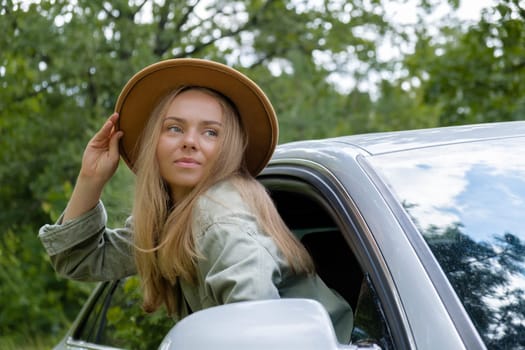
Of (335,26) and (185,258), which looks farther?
(335,26)

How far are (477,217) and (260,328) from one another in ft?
1.99

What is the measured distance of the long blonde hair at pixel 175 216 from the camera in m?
2.24

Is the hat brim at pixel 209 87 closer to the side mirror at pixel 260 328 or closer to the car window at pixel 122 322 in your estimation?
the car window at pixel 122 322

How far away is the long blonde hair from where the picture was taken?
7.35 ft

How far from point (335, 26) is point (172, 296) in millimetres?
9199

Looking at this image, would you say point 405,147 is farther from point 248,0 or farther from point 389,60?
point 389,60


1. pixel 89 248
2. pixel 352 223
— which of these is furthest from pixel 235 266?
pixel 89 248

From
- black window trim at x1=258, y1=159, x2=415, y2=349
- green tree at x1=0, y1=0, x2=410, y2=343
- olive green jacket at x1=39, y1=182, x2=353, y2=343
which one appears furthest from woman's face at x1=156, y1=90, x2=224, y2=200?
green tree at x1=0, y1=0, x2=410, y2=343

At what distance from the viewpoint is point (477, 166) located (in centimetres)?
213

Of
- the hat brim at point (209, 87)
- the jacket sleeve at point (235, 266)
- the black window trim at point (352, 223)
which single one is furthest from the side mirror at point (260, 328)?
the hat brim at point (209, 87)

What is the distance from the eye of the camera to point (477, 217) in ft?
6.50

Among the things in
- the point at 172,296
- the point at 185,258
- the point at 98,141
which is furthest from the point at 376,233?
the point at 98,141

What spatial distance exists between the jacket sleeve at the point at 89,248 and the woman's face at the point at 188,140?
319 millimetres

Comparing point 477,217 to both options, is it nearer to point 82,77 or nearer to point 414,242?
point 414,242
